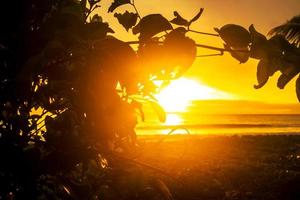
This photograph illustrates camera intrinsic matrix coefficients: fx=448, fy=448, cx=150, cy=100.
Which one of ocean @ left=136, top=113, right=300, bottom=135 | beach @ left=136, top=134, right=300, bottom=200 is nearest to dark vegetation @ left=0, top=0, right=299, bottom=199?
beach @ left=136, top=134, right=300, bottom=200

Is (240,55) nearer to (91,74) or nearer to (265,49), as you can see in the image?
(265,49)

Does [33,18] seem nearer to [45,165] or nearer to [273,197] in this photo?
[45,165]

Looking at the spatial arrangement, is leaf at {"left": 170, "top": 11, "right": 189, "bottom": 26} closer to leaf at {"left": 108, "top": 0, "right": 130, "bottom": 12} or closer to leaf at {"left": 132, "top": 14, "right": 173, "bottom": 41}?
leaf at {"left": 132, "top": 14, "right": 173, "bottom": 41}

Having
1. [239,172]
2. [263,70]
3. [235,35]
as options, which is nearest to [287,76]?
[263,70]

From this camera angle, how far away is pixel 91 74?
4.23 ft

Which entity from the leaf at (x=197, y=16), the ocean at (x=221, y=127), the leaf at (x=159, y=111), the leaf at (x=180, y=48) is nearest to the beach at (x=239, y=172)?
the leaf at (x=159, y=111)

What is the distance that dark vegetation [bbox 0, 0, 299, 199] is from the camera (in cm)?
121

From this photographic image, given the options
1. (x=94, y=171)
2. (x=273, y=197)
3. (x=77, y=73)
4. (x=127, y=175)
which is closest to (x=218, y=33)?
(x=77, y=73)

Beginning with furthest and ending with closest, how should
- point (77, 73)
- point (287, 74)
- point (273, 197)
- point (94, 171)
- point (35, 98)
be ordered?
point (273, 197), point (94, 171), point (35, 98), point (77, 73), point (287, 74)

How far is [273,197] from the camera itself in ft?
47.5

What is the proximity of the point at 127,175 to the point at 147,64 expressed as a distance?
1.34 feet

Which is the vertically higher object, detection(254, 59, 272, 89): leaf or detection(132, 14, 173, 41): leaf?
detection(132, 14, 173, 41): leaf

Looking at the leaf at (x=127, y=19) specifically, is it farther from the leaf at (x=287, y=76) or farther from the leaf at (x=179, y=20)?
the leaf at (x=287, y=76)

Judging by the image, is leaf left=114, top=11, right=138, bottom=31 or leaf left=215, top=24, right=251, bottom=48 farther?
leaf left=114, top=11, right=138, bottom=31
